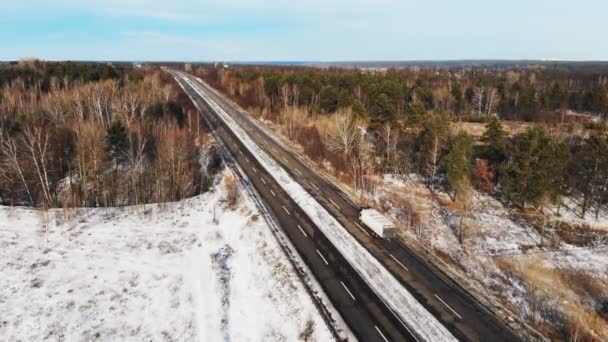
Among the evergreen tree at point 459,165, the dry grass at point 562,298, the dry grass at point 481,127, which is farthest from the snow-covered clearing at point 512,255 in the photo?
the dry grass at point 481,127

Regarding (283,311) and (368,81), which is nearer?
(283,311)

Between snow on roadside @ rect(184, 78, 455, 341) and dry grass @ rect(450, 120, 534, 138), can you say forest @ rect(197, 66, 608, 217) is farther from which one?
snow on roadside @ rect(184, 78, 455, 341)

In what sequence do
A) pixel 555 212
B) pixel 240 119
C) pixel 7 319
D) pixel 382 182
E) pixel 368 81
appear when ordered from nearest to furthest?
pixel 7 319 → pixel 555 212 → pixel 382 182 → pixel 240 119 → pixel 368 81

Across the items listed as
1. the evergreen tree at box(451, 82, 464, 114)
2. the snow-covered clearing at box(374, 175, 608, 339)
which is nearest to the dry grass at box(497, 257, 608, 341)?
the snow-covered clearing at box(374, 175, 608, 339)

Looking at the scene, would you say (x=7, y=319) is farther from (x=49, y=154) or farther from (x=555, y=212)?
(x=555, y=212)

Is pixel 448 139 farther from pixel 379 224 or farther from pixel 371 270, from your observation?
pixel 371 270

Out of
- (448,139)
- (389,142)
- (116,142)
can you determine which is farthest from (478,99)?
(116,142)

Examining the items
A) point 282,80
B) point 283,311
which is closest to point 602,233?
point 283,311
